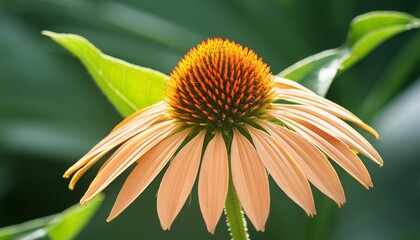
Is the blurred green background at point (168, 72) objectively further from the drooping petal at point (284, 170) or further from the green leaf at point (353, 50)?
the drooping petal at point (284, 170)

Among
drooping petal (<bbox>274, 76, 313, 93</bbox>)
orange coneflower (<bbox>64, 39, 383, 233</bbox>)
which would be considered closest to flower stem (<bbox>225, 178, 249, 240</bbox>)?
orange coneflower (<bbox>64, 39, 383, 233</bbox>)

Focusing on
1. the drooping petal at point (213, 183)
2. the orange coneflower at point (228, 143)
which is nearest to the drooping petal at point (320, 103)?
the orange coneflower at point (228, 143)

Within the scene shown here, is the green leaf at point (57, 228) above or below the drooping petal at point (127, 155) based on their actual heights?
below

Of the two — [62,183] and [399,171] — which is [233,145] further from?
[62,183]

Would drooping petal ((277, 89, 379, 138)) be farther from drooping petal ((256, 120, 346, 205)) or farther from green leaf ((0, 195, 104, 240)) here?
green leaf ((0, 195, 104, 240))

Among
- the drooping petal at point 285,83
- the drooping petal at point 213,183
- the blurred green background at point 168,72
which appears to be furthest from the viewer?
the blurred green background at point 168,72
